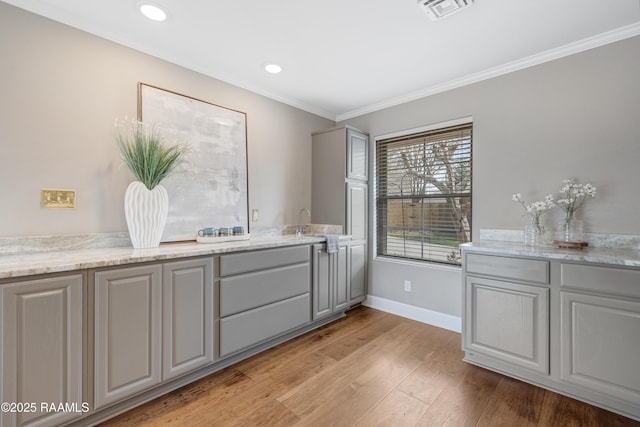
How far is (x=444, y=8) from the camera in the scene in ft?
5.98

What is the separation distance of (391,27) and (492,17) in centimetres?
67

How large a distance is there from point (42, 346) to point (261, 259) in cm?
133

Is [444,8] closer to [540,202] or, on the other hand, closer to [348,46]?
[348,46]

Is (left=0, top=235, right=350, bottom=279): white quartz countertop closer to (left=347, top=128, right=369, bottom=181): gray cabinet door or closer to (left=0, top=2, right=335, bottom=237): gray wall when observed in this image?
(left=0, top=2, right=335, bottom=237): gray wall

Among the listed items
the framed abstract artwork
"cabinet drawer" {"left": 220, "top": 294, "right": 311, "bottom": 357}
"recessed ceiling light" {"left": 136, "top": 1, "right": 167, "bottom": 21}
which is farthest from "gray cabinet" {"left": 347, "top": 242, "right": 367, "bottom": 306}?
"recessed ceiling light" {"left": 136, "top": 1, "right": 167, "bottom": 21}

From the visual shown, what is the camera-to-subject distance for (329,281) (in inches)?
118

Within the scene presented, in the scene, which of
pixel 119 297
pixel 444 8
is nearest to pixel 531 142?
pixel 444 8

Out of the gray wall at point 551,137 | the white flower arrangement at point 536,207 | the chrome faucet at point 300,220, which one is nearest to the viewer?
the gray wall at point 551,137

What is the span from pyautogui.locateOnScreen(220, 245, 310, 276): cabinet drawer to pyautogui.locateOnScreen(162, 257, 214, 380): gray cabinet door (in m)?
0.13

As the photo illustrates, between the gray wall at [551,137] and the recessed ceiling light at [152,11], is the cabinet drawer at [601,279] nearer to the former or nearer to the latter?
the gray wall at [551,137]

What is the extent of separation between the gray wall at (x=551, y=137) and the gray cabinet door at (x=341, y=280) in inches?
33.2

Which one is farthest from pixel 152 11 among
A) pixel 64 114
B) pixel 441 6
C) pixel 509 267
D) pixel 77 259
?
pixel 509 267

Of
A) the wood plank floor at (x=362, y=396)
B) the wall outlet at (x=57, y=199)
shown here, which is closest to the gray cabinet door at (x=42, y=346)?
the wood plank floor at (x=362, y=396)

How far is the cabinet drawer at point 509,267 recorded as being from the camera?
1.94 meters
